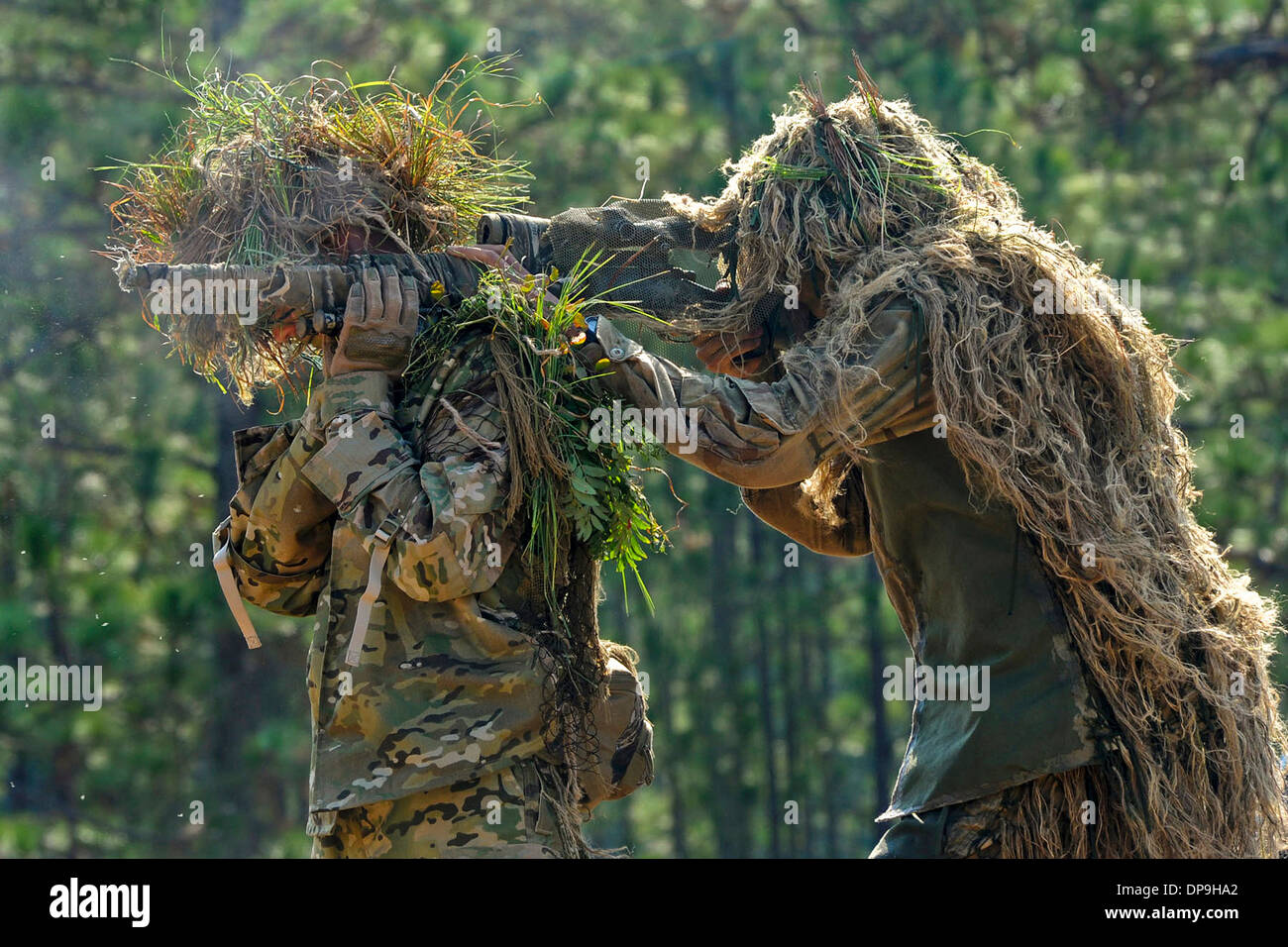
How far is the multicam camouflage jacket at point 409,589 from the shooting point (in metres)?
3.79

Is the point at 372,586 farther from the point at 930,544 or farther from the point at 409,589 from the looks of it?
the point at 930,544

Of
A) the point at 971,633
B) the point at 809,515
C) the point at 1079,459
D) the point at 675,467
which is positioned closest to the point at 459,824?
the point at 971,633

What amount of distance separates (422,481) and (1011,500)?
154 centimetres

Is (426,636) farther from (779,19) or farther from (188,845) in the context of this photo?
(779,19)

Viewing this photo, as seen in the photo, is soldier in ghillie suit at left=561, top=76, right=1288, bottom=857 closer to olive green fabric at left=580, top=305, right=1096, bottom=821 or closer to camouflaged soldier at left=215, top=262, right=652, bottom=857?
olive green fabric at left=580, top=305, right=1096, bottom=821

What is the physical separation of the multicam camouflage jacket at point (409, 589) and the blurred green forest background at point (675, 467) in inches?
242

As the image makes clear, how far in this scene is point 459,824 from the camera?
A: 12.5 ft

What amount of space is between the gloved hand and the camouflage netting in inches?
8.4

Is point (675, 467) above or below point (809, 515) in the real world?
above

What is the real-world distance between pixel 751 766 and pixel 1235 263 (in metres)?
5.45

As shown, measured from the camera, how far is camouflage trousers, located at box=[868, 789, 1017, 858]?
13.7 ft

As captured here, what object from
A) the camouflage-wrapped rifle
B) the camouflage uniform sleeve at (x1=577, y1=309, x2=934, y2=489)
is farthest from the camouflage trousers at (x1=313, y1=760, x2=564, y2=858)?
the camouflage-wrapped rifle

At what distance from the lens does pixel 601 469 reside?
13.2ft

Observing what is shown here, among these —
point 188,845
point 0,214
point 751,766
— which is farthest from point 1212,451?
point 0,214
